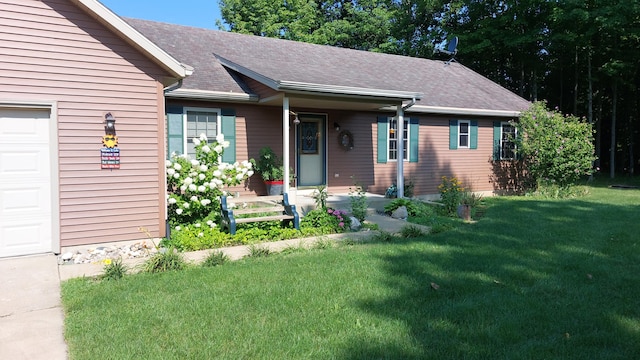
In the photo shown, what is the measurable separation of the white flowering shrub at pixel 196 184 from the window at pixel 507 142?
1010 cm

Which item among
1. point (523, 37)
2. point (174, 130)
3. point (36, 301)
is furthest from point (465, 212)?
point (523, 37)

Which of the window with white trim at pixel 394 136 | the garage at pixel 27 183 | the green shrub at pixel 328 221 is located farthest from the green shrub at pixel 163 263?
the window with white trim at pixel 394 136

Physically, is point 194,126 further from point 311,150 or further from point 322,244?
point 322,244

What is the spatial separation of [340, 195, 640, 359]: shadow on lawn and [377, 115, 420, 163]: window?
197 inches

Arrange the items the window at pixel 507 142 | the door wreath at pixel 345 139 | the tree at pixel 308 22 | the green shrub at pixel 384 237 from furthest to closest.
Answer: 1. the tree at pixel 308 22
2. the window at pixel 507 142
3. the door wreath at pixel 345 139
4. the green shrub at pixel 384 237

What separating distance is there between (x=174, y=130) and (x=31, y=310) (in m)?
5.54

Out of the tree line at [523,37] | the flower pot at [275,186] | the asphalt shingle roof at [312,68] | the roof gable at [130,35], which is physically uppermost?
the tree line at [523,37]

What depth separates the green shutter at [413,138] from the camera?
40.5 feet

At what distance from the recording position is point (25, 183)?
5801mm

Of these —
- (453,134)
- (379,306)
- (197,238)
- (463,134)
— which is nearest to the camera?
(379,306)

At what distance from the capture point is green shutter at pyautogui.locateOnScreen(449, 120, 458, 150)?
13117 mm

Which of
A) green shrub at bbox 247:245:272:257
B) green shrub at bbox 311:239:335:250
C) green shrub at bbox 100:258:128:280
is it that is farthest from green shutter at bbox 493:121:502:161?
green shrub at bbox 100:258:128:280

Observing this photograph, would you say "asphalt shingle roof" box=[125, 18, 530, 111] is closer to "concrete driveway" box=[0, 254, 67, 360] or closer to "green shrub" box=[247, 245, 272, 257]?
"green shrub" box=[247, 245, 272, 257]

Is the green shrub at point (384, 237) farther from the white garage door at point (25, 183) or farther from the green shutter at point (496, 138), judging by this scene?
the green shutter at point (496, 138)
